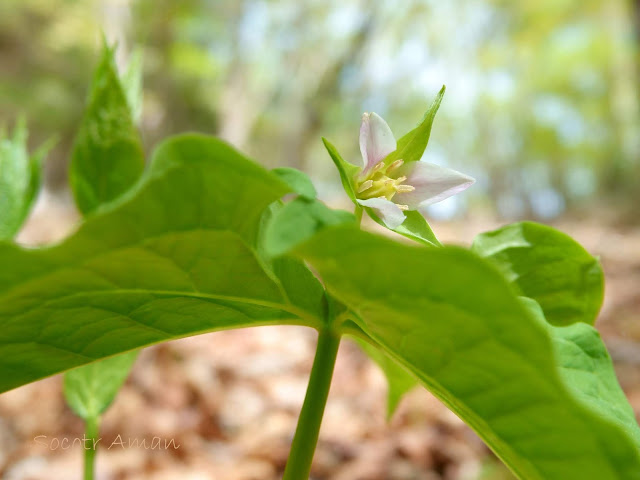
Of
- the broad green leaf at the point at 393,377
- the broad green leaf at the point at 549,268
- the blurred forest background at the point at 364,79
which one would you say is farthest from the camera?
the blurred forest background at the point at 364,79

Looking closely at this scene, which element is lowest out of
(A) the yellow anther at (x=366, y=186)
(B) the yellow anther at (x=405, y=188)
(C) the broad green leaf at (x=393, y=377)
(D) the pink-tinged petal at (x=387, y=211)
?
(C) the broad green leaf at (x=393, y=377)

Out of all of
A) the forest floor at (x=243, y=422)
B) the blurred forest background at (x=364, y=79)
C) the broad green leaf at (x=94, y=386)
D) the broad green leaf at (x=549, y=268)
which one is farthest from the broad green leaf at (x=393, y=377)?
the blurred forest background at (x=364, y=79)

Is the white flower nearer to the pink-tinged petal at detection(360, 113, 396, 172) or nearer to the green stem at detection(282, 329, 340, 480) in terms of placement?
the pink-tinged petal at detection(360, 113, 396, 172)

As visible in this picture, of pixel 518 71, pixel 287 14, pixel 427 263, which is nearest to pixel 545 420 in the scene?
pixel 427 263

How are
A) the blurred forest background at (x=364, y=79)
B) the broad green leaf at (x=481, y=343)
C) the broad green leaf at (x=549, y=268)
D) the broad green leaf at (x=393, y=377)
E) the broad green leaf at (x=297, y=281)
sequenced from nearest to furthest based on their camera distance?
the broad green leaf at (x=481, y=343) < the broad green leaf at (x=297, y=281) < the broad green leaf at (x=549, y=268) < the broad green leaf at (x=393, y=377) < the blurred forest background at (x=364, y=79)

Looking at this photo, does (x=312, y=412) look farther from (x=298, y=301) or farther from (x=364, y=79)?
(x=364, y=79)

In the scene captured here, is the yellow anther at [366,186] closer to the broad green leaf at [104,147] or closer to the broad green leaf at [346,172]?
the broad green leaf at [346,172]
